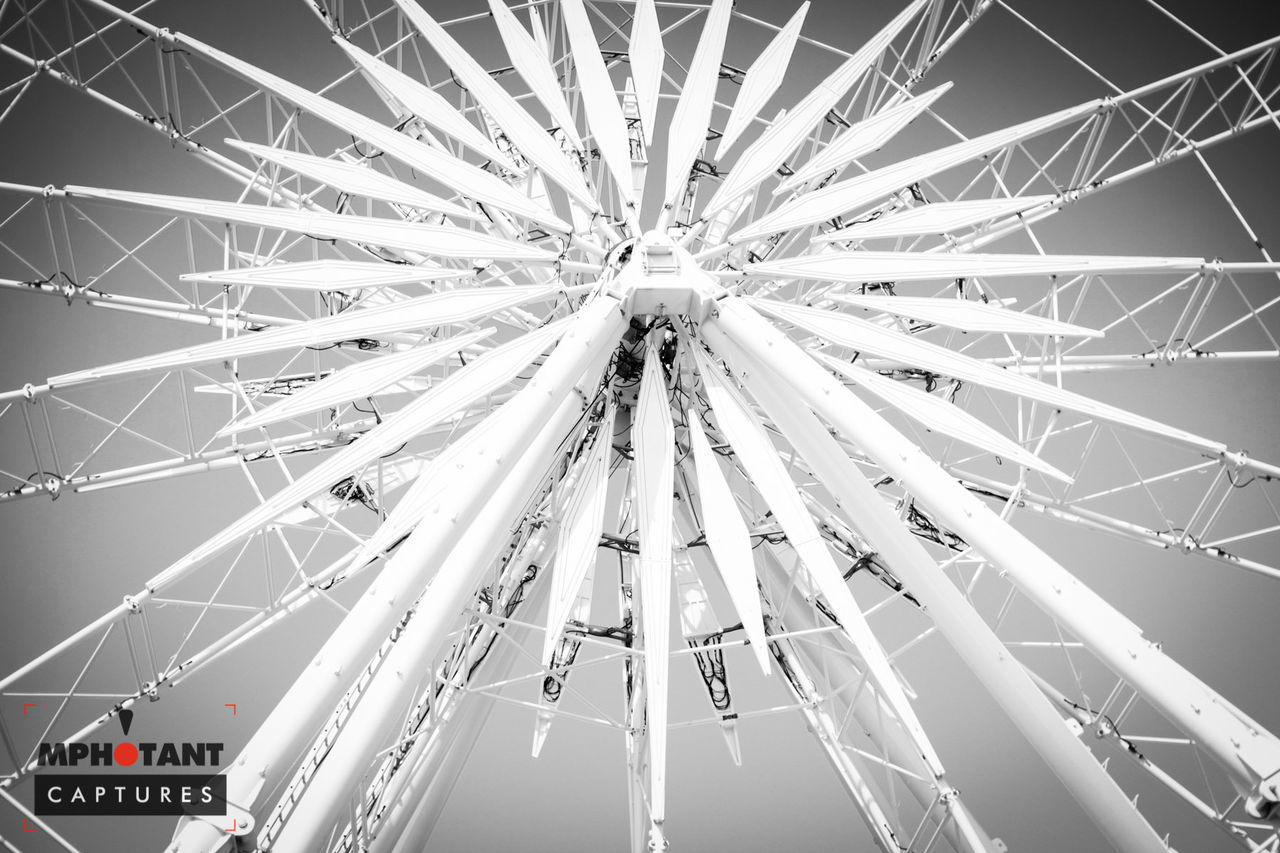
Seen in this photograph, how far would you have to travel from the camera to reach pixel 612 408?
59.6 ft

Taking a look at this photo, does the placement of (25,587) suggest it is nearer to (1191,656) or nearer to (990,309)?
(990,309)

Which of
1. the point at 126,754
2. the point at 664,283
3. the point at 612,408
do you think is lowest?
the point at 126,754

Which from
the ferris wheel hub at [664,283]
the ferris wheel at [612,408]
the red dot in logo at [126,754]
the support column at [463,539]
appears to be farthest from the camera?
Answer: the red dot in logo at [126,754]

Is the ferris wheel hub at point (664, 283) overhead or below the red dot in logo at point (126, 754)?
overhead

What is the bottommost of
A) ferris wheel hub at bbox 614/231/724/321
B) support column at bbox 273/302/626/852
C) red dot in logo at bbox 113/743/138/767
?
red dot in logo at bbox 113/743/138/767

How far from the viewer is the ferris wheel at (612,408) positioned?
13055 millimetres

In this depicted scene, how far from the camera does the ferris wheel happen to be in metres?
13.1

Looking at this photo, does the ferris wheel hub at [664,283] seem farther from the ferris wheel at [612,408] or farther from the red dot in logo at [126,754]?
the red dot in logo at [126,754]

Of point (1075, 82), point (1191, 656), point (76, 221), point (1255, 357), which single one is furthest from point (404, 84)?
point (1191, 656)

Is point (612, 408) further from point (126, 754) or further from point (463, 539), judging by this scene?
point (126, 754)

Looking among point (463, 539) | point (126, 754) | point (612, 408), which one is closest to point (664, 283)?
point (612, 408)

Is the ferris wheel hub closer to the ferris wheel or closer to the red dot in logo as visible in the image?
the ferris wheel

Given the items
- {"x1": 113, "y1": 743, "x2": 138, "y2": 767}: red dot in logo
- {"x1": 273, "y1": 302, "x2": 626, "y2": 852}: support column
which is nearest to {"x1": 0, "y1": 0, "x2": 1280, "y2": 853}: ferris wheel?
{"x1": 273, "y1": 302, "x2": 626, "y2": 852}: support column

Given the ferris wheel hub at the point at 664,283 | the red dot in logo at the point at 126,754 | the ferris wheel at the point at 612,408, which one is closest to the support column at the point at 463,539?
the ferris wheel at the point at 612,408
